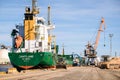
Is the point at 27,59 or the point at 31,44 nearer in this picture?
the point at 27,59

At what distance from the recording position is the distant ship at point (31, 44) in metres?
68.2

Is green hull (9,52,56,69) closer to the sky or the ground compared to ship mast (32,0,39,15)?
closer to the ground

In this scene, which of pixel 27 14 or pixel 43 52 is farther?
pixel 27 14

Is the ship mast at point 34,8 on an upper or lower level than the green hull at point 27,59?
upper

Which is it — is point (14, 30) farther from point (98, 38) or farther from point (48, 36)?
point (98, 38)

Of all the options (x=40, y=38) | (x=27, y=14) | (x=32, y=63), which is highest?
(x=27, y=14)

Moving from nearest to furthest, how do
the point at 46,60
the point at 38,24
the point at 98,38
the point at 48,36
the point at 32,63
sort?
the point at 32,63, the point at 46,60, the point at 38,24, the point at 48,36, the point at 98,38

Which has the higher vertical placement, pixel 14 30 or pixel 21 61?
pixel 14 30

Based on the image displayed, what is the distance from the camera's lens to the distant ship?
6819 centimetres

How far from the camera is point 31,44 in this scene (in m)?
73.2

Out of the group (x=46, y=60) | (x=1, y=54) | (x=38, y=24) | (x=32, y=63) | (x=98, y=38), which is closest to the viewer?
(x=32, y=63)

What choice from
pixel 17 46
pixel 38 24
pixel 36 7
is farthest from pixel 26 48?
pixel 36 7

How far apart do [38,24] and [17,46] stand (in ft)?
26.1

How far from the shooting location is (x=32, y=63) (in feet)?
222
